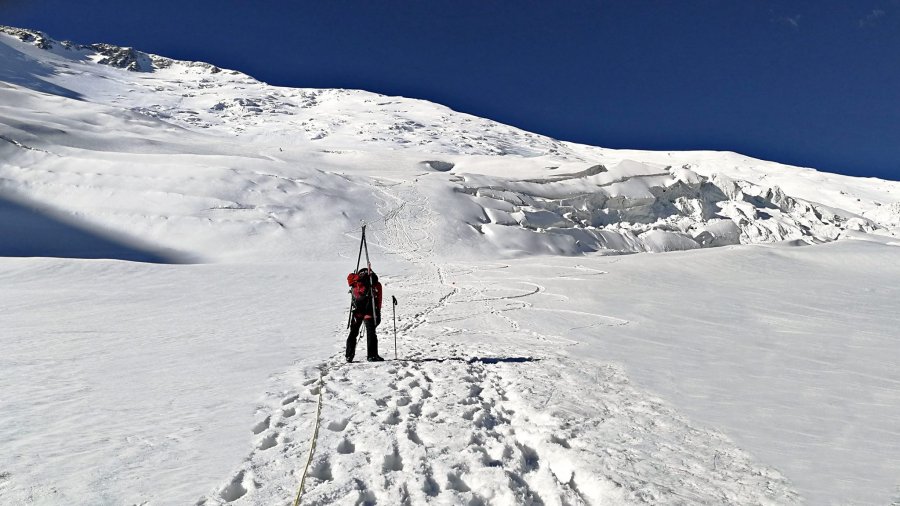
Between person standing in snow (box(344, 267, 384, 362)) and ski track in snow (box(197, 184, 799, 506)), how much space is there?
0.34 meters

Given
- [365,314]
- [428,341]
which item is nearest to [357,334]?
[365,314]

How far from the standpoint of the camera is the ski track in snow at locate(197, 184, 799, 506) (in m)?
4.07

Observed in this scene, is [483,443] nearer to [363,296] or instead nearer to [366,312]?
[366,312]

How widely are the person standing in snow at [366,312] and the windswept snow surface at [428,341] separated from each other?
1.62 feet

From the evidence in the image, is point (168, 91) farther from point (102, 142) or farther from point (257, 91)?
point (102, 142)

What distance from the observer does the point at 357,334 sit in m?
8.38

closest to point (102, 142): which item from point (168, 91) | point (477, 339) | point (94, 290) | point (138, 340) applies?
point (94, 290)

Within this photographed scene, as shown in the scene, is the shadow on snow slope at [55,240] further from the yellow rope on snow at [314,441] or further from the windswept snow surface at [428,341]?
the yellow rope on snow at [314,441]

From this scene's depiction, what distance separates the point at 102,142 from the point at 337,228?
19984mm

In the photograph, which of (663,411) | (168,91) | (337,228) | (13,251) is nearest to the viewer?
(663,411)

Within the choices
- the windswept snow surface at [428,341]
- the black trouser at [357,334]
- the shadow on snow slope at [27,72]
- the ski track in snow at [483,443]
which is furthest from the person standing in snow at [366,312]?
the shadow on snow slope at [27,72]

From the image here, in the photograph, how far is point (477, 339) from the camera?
10508 mm

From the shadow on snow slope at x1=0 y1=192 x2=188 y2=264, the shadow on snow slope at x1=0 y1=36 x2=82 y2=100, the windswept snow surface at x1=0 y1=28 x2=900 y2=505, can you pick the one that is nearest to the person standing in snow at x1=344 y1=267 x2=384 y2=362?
the windswept snow surface at x1=0 y1=28 x2=900 y2=505

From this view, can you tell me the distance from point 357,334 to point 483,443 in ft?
12.6
